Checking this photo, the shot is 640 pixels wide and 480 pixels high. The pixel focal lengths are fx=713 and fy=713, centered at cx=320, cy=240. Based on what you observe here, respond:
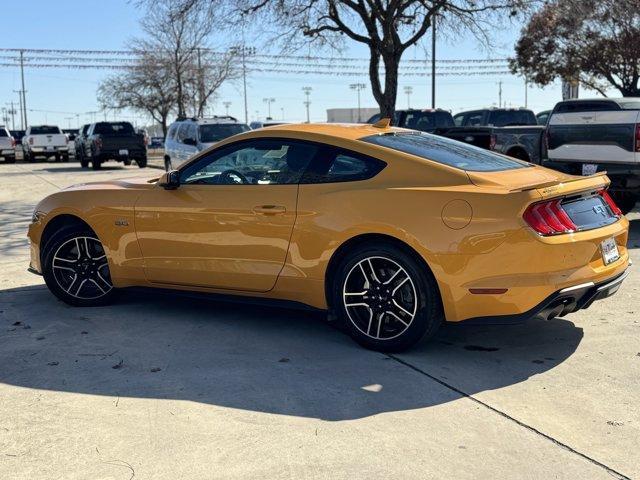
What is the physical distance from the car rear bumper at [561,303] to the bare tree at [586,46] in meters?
19.4

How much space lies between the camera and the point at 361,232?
4742 mm

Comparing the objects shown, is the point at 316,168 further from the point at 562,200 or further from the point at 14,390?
the point at 14,390

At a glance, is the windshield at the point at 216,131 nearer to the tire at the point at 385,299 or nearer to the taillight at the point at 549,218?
the tire at the point at 385,299

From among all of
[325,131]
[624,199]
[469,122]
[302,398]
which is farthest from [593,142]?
[469,122]

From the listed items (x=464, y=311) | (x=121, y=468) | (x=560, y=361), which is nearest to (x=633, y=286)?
(x=560, y=361)

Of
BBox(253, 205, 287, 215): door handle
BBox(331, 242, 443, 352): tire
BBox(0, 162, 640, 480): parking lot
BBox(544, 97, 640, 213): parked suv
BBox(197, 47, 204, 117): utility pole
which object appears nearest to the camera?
BBox(0, 162, 640, 480): parking lot

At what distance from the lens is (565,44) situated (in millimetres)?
29766

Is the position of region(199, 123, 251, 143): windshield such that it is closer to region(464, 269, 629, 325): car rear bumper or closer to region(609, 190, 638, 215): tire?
region(609, 190, 638, 215): tire

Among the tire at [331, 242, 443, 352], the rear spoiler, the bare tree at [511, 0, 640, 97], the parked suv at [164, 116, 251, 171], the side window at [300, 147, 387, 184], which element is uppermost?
the bare tree at [511, 0, 640, 97]

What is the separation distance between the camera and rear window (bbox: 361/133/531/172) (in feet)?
16.2

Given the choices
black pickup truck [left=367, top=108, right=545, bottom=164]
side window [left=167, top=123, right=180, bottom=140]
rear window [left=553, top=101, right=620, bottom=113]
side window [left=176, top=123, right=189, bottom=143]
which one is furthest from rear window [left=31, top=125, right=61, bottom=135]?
rear window [left=553, top=101, right=620, bottom=113]

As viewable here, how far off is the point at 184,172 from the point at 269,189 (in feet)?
2.81

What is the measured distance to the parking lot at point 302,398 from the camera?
3.33 m

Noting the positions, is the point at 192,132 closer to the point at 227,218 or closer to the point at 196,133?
the point at 196,133
